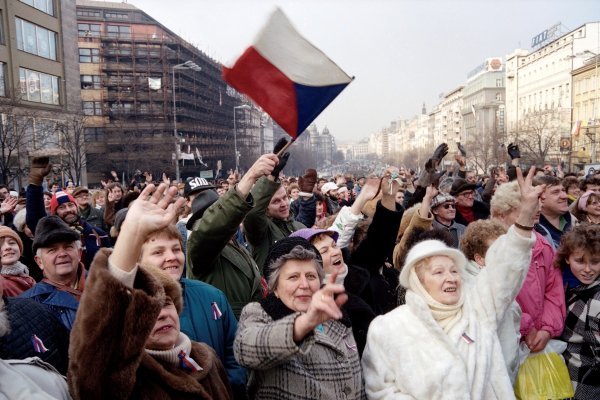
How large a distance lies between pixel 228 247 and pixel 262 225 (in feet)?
2.22

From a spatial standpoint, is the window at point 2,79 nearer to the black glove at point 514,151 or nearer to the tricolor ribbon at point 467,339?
the black glove at point 514,151

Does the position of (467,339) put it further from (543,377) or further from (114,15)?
(114,15)

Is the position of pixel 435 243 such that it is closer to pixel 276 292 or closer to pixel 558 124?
pixel 276 292

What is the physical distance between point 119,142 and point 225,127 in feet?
91.3

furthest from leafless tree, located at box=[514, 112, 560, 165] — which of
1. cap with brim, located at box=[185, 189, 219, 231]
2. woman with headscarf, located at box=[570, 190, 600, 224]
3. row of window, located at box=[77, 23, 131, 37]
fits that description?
row of window, located at box=[77, 23, 131, 37]

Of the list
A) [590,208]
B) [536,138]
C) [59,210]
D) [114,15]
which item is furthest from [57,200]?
[114,15]

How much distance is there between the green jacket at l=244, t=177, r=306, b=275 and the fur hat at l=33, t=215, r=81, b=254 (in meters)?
1.45

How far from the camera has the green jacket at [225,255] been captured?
3361 millimetres

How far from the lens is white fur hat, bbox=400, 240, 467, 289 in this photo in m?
3.08

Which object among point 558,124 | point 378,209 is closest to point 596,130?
point 558,124

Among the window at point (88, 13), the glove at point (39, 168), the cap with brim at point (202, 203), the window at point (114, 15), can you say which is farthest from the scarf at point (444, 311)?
the window at point (114, 15)

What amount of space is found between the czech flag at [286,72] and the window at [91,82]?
59.6 meters

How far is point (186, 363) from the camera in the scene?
2.43 meters

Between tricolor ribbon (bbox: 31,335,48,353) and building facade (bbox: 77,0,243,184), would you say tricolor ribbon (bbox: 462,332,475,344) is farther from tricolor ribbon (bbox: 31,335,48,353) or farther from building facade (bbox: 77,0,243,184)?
building facade (bbox: 77,0,243,184)
